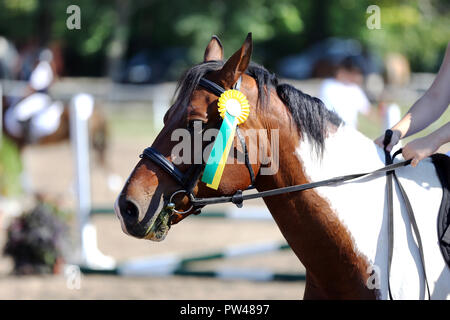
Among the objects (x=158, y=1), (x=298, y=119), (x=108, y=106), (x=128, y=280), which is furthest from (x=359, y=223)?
(x=158, y=1)

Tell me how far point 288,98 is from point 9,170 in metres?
7.62

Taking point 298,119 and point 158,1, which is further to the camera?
point 158,1

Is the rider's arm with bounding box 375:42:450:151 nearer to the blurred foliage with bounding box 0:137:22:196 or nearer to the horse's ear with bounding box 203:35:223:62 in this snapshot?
the horse's ear with bounding box 203:35:223:62

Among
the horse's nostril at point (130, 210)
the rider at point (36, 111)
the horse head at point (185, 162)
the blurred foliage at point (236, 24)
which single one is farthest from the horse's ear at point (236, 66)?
the blurred foliage at point (236, 24)

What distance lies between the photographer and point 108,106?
67.1 feet

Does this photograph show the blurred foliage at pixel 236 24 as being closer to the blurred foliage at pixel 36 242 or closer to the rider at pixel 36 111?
the rider at pixel 36 111

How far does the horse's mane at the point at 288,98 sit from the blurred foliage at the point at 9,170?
7.20m

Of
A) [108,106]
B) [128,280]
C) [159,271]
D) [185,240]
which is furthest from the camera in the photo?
[108,106]

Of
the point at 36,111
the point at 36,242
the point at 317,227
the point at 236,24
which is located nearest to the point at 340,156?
the point at 317,227

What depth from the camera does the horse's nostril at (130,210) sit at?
265 centimetres

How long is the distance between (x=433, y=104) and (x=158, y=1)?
24115 mm

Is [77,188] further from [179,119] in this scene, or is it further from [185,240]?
[179,119]

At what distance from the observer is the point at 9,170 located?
31.8 feet

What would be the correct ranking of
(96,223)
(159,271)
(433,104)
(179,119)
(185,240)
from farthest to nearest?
(96,223)
(185,240)
(159,271)
(433,104)
(179,119)
